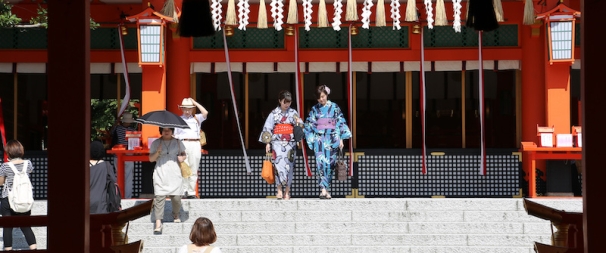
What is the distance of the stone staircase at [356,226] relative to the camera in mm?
11836

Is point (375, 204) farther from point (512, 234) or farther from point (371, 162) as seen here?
point (371, 162)

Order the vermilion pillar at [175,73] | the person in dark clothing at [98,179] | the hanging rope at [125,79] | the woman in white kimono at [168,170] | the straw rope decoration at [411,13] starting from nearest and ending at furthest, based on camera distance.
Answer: the person in dark clothing at [98,179] < the woman in white kimono at [168,170] < the straw rope decoration at [411,13] < the hanging rope at [125,79] < the vermilion pillar at [175,73]

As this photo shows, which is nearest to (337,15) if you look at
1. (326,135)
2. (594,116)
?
(326,135)

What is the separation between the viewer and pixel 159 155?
1254 cm

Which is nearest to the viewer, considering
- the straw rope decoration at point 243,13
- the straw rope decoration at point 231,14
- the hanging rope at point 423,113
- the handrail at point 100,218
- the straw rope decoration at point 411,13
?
the handrail at point 100,218

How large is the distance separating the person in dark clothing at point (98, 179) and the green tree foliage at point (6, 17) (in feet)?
11.7

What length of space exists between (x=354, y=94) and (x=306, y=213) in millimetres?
4446

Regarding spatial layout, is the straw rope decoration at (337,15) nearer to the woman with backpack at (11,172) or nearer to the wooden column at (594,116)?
the woman with backpack at (11,172)

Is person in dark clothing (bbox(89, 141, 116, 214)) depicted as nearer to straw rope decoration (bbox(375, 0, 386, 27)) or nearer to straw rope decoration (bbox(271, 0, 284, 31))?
straw rope decoration (bbox(271, 0, 284, 31))

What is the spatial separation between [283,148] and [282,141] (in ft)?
0.32

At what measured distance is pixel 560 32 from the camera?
14812mm

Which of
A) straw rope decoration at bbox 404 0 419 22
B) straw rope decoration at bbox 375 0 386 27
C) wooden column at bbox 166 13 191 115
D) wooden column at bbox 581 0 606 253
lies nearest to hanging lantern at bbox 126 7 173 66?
wooden column at bbox 166 13 191 115

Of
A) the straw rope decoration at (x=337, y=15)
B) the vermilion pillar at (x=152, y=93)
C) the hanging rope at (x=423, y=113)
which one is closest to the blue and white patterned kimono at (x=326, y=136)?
the straw rope decoration at (x=337, y=15)

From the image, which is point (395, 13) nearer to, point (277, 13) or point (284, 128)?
point (277, 13)
